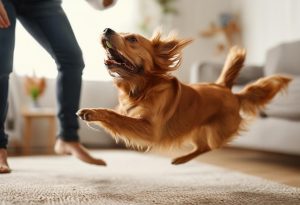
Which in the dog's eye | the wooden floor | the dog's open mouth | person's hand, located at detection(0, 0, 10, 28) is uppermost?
person's hand, located at detection(0, 0, 10, 28)

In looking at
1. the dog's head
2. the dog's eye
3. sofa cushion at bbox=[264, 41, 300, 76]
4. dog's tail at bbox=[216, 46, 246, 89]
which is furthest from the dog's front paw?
sofa cushion at bbox=[264, 41, 300, 76]

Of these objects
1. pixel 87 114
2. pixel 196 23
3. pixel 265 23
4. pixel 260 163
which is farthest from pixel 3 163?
pixel 196 23

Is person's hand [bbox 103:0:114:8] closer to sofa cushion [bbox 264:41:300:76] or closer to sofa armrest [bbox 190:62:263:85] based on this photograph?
sofa armrest [bbox 190:62:263:85]

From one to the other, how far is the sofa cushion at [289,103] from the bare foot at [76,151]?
48.4 inches

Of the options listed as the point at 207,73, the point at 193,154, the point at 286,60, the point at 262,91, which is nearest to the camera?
the point at 193,154

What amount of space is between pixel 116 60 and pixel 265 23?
346cm

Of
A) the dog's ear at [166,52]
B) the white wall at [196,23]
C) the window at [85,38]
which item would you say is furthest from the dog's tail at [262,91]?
the white wall at [196,23]

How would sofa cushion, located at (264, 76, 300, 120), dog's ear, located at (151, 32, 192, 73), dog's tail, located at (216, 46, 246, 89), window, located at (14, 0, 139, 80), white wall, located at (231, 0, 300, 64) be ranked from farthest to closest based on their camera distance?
window, located at (14, 0, 139, 80) < white wall, located at (231, 0, 300, 64) < sofa cushion, located at (264, 76, 300, 120) < dog's tail, located at (216, 46, 246, 89) < dog's ear, located at (151, 32, 192, 73)

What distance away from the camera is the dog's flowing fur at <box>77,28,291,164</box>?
184 centimetres

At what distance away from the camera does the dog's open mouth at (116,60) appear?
1872 millimetres

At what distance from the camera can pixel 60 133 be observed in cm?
220

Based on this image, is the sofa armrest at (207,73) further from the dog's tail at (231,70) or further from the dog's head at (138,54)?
the dog's head at (138,54)

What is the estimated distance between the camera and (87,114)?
1684mm

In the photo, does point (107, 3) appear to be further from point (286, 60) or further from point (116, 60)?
point (286, 60)
